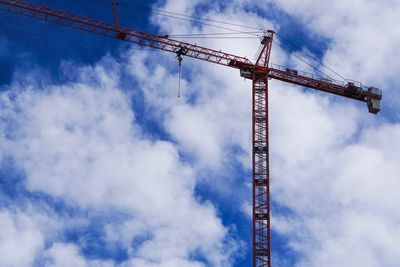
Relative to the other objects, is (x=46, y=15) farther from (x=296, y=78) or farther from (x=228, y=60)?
(x=296, y=78)

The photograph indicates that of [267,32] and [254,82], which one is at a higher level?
[267,32]

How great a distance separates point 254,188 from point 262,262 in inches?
447

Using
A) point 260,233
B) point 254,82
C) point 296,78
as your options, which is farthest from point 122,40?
point 260,233

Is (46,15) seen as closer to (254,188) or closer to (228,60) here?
(228,60)

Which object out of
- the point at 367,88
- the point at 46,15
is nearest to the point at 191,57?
the point at 46,15

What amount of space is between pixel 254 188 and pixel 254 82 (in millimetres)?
18499

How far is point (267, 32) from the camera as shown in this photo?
10912 cm

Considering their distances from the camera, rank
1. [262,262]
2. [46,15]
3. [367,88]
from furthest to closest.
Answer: [367,88], [46,15], [262,262]

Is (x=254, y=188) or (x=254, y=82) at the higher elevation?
(x=254, y=82)

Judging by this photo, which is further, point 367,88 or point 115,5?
point 367,88

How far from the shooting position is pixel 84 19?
106 metres

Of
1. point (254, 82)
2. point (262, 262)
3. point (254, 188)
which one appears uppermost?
point (254, 82)

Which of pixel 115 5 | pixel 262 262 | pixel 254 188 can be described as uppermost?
pixel 115 5

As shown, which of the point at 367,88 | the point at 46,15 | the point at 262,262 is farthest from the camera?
the point at 367,88
